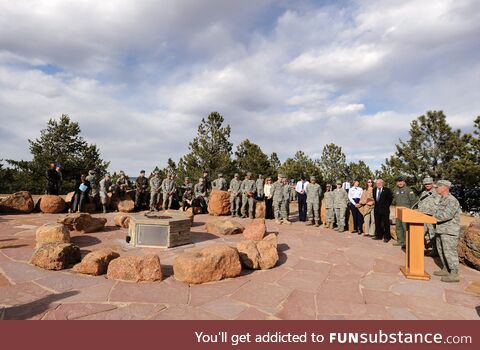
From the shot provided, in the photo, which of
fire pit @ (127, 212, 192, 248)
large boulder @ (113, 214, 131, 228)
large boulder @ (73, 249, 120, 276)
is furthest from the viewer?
large boulder @ (113, 214, 131, 228)

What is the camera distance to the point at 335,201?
873 cm

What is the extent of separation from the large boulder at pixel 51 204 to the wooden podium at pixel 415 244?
11257 millimetres

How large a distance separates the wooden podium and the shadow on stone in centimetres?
510

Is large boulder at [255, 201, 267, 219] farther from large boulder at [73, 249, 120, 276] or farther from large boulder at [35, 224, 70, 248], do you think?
large boulder at [73, 249, 120, 276]

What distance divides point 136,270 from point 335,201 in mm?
6417

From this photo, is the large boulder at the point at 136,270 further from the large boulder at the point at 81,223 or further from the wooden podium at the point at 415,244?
the wooden podium at the point at 415,244

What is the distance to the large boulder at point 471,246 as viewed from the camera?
5150 millimetres

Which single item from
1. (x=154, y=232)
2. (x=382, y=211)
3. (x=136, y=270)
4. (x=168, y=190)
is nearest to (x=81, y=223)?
(x=154, y=232)

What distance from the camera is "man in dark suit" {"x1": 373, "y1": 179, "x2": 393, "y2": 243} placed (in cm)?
746

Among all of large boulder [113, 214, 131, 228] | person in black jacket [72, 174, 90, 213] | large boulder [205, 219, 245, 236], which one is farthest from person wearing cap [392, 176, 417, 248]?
person in black jacket [72, 174, 90, 213]

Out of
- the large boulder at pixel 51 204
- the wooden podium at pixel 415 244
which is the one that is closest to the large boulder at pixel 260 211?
the wooden podium at pixel 415 244

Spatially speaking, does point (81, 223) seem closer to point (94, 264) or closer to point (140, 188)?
point (94, 264)

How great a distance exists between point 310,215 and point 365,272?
475 cm
